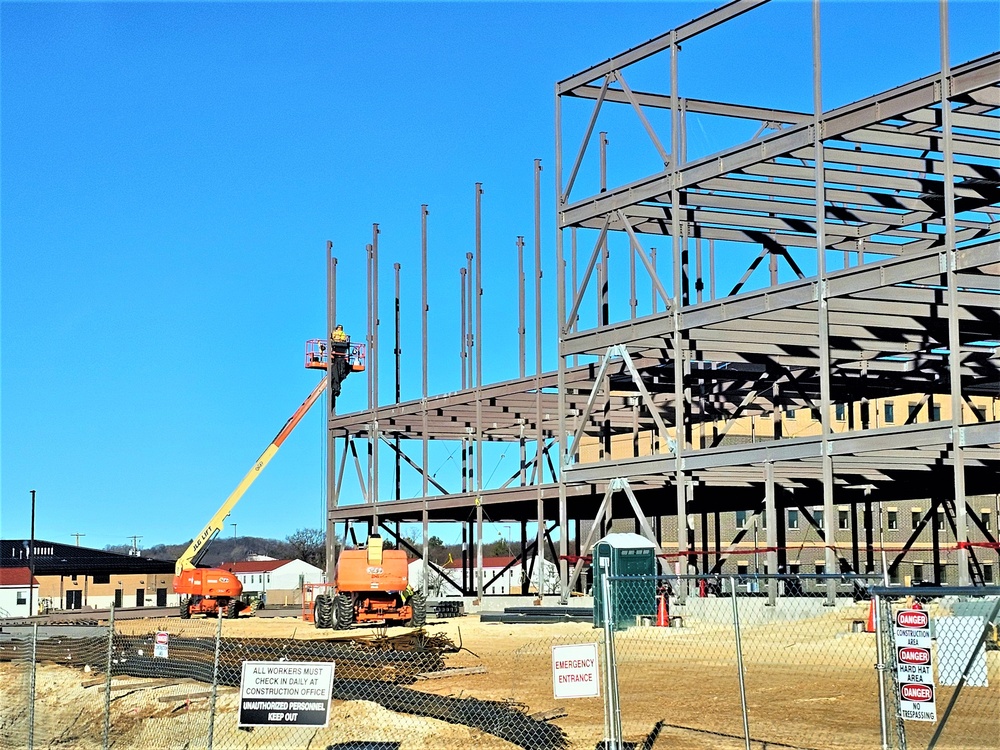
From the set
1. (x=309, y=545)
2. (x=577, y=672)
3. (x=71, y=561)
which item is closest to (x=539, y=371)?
(x=577, y=672)

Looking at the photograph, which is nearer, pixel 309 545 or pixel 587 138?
pixel 587 138

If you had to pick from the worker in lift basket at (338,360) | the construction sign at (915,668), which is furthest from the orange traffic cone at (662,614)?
the worker in lift basket at (338,360)

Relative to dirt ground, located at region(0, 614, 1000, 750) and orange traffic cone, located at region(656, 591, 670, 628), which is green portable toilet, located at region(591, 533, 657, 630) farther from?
dirt ground, located at region(0, 614, 1000, 750)

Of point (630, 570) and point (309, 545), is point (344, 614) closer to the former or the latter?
point (630, 570)

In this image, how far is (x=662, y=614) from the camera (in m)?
31.7

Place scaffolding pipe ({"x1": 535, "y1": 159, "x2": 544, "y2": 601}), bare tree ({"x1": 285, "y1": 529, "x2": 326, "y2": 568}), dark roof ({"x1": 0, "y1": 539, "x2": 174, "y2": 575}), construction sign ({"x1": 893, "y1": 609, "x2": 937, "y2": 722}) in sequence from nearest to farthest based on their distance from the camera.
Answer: construction sign ({"x1": 893, "y1": 609, "x2": 937, "y2": 722}) → scaffolding pipe ({"x1": 535, "y1": 159, "x2": 544, "y2": 601}) → dark roof ({"x1": 0, "y1": 539, "x2": 174, "y2": 575}) → bare tree ({"x1": 285, "y1": 529, "x2": 326, "y2": 568})

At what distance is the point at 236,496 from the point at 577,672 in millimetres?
54822

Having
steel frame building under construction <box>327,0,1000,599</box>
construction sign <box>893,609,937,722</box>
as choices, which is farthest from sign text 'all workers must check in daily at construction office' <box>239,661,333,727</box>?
steel frame building under construction <box>327,0,1000,599</box>

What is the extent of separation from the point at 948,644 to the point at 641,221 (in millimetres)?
26875

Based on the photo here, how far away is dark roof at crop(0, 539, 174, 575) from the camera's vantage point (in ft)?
324

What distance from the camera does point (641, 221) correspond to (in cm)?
3747

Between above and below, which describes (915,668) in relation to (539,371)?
below

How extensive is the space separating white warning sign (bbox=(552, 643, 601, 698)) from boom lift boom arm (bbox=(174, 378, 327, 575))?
53.7 meters

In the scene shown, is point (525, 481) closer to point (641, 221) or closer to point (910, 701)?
point (641, 221)
